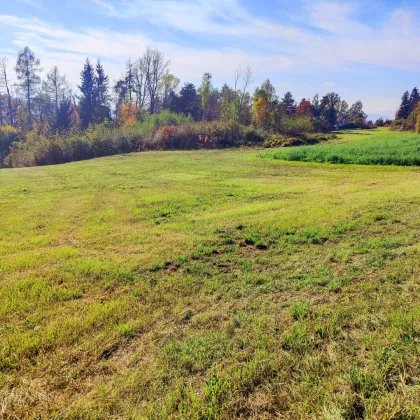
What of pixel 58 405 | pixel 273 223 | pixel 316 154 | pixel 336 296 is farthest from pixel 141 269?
pixel 316 154

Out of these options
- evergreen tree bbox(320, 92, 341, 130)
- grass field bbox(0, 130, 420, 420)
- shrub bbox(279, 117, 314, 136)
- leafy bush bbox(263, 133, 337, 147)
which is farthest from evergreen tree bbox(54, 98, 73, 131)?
evergreen tree bbox(320, 92, 341, 130)

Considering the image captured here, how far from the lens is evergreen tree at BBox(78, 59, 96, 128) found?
55469 mm

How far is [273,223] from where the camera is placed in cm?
658

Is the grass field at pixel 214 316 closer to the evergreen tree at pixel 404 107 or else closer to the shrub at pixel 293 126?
the shrub at pixel 293 126

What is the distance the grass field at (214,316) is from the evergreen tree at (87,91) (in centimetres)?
5523

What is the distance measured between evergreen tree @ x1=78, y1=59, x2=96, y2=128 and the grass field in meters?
55.2

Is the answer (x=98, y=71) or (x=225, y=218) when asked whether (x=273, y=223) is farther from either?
(x=98, y=71)

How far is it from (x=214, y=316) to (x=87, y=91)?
208 ft

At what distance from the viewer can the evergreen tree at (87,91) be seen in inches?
2184

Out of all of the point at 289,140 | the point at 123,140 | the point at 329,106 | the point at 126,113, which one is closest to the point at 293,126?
the point at 289,140

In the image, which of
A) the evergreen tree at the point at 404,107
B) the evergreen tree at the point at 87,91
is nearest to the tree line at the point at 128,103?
the evergreen tree at the point at 87,91

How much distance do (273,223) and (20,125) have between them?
56.6 meters

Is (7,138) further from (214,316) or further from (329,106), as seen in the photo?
(329,106)

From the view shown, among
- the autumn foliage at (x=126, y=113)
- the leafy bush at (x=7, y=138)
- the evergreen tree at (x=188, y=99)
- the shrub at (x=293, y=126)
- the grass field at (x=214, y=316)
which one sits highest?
the evergreen tree at (x=188, y=99)
